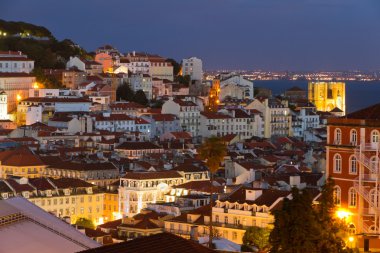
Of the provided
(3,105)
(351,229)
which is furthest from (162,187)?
(3,105)

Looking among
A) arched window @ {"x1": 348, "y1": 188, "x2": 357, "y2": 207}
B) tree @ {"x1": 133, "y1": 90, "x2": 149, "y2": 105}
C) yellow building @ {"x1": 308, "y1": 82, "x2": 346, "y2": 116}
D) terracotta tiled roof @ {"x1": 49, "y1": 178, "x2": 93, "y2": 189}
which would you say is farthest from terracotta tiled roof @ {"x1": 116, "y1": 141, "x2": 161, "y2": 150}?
yellow building @ {"x1": 308, "y1": 82, "x2": 346, "y2": 116}

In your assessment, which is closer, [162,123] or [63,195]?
[63,195]

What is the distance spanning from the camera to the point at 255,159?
68.8m

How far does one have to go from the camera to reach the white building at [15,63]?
103688 mm

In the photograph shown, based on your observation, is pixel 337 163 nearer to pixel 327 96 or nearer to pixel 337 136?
pixel 337 136

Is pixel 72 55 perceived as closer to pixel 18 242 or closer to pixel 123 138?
pixel 123 138

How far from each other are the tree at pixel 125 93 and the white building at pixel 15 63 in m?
7.92

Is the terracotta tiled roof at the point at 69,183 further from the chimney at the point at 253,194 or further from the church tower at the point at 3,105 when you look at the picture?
the church tower at the point at 3,105

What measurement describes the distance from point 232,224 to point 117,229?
639 cm

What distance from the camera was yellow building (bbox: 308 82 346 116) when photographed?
5166 inches

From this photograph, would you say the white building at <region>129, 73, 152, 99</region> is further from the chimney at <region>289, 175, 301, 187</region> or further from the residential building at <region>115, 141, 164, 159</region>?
the chimney at <region>289, 175, 301, 187</region>

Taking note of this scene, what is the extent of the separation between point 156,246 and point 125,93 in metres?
84.7

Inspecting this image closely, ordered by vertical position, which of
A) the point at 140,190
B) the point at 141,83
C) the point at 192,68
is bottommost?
the point at 140,190

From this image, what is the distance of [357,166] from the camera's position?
103 ft
